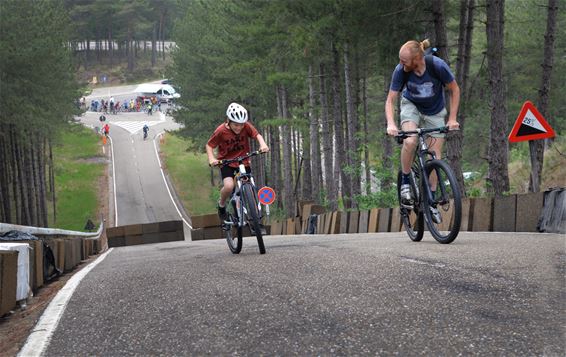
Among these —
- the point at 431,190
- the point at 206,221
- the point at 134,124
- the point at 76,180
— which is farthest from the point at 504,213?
the point at 134,124

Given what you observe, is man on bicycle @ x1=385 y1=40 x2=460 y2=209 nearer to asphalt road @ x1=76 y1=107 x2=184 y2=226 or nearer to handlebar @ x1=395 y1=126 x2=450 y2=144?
handlebar @ x1=395 y1=126 x2=450 y2=144

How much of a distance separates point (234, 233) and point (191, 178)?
5818cm

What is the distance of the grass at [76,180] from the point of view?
54.7m

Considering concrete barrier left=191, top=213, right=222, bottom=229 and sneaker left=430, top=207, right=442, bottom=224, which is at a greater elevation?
sneaker left=430, top=207, right=442, bottom=224

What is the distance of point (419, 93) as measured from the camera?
7891mm

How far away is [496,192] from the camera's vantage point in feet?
55.1

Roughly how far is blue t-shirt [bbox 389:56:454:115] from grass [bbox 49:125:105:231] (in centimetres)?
4530

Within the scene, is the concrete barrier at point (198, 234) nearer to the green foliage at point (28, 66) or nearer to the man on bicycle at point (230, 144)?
the green foliage at point (28, 66)

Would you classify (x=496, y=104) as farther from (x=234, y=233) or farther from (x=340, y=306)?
(x=340, y=306)

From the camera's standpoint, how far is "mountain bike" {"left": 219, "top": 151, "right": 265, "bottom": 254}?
873cm

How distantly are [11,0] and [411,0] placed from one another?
67.5ft

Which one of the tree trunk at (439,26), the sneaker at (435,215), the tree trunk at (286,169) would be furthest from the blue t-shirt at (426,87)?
the tree trunk at (286,169)

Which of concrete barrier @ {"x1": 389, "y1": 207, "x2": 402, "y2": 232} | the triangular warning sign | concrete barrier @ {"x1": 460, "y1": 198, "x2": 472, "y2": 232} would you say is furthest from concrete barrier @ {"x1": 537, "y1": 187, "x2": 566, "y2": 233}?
concrete barrier @ {"x1": 389, "y1": 207, "x2": 402, "y2": 232}

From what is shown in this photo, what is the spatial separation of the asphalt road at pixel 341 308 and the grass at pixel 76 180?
153 ft
